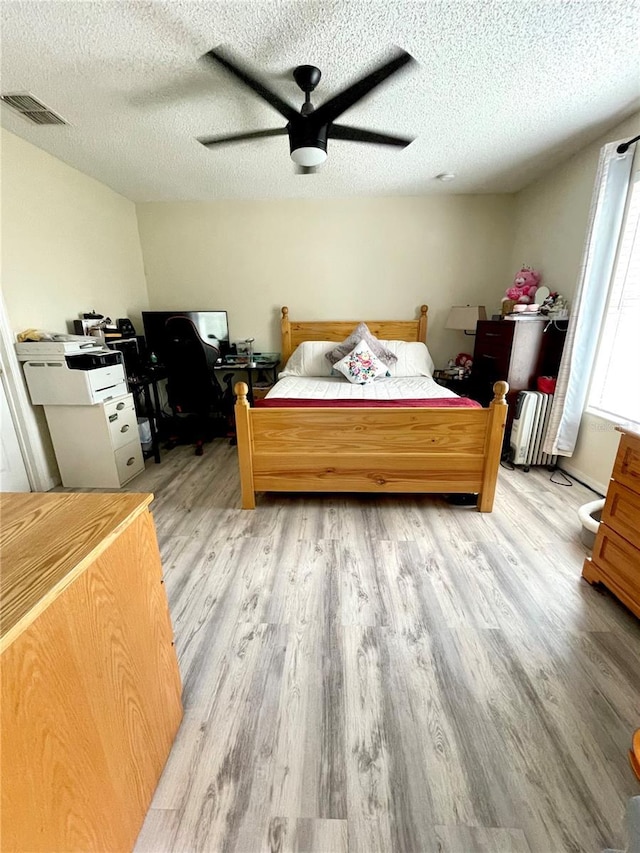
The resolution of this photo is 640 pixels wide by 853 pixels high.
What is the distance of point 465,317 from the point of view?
3426 millimetres

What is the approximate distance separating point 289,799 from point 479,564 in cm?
130

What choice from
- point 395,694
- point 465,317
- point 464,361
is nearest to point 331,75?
point 465,317

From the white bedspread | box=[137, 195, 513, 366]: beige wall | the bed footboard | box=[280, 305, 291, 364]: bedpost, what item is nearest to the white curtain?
the white bedspread

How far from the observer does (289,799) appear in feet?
3.00

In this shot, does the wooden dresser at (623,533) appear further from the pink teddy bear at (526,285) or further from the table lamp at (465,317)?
the table lamp at (465,317)

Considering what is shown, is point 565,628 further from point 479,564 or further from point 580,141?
point 580,141

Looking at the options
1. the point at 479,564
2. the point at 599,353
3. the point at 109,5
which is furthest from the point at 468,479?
the point at 109,5

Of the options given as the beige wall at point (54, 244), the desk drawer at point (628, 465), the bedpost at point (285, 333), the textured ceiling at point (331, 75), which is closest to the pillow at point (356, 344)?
the bedpost at point (285, 333)

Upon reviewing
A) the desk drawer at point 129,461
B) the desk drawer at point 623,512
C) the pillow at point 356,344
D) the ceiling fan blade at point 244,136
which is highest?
the ceiling fan blade at point 244,136

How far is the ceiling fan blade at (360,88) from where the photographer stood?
1372 mm

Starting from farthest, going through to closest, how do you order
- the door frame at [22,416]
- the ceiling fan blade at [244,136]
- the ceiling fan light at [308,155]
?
1. the door frame at [22,416]
2. the ceiling fan blade at [244,136]
3. the ceiling fan light at [308,155]

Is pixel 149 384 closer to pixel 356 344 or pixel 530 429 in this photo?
pixel 356 344

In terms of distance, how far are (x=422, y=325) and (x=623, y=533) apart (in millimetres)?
2791

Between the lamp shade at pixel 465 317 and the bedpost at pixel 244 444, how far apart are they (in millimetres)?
2416
